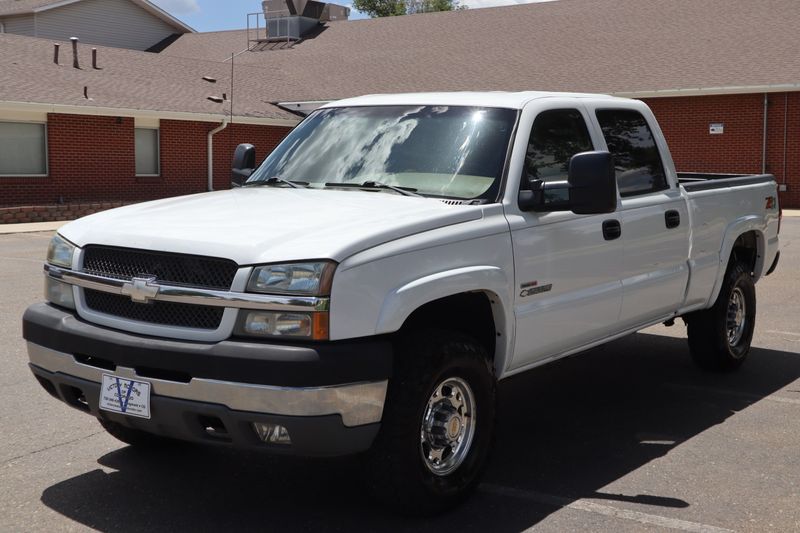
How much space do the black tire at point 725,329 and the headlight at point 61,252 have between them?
471 centimetres

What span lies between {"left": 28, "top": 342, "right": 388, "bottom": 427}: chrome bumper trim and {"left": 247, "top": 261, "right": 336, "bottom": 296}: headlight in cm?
40

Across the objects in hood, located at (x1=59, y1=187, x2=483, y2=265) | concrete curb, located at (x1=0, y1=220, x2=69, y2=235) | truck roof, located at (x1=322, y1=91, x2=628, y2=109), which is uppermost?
truck roof, located at (x1=322, y1=91, x2=628, y2=109)

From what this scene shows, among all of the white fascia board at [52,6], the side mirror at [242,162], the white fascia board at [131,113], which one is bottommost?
the side mirror at [242,162]

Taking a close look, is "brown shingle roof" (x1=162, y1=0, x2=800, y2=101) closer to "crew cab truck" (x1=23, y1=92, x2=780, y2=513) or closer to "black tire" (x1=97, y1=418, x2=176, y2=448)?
"crew cab truck" (x1=23, y1=92, x2=780, y2=513)

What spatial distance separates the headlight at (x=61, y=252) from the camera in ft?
16.1

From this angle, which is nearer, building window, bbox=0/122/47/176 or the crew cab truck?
the crew cab truck

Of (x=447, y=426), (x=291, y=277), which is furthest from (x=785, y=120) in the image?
(x=291, y=277)

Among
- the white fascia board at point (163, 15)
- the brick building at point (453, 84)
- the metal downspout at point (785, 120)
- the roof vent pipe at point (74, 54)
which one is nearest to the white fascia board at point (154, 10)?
the white fascia board at point (163, 15)

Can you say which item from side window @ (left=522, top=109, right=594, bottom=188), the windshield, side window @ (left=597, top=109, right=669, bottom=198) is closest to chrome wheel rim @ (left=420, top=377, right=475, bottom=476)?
the windshield

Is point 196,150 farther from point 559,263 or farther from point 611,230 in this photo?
point 559,263

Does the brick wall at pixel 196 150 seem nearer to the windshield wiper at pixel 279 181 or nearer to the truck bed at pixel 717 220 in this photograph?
the windshield wiper at pixel 279 181

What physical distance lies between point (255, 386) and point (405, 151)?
6.51 ft

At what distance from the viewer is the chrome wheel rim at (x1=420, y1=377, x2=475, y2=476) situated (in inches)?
185

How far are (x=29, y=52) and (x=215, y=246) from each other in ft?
85.3
